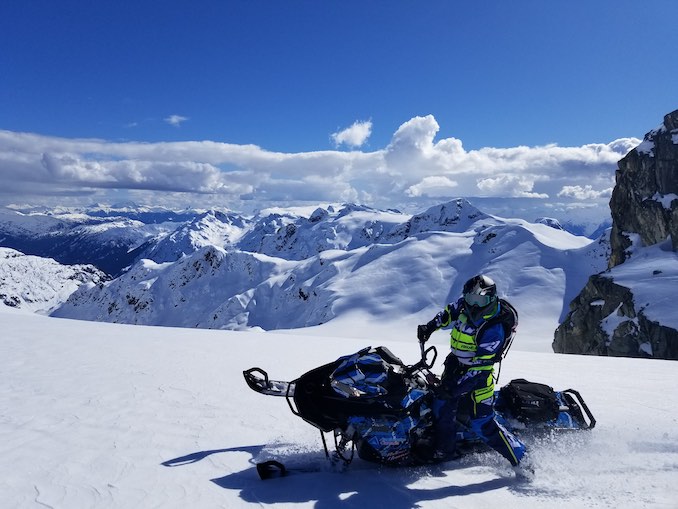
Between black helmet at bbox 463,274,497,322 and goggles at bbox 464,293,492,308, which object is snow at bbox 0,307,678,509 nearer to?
black helmet at bbox 463,274,497,322

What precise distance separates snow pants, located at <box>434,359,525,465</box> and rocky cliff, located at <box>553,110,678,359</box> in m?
28.7

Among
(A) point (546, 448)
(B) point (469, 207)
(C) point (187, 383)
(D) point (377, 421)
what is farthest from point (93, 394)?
(B) point (469, 207)

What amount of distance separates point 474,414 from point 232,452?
2936 mm

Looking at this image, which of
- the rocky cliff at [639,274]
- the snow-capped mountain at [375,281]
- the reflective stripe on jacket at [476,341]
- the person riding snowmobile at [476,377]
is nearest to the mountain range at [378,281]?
the snow-capped mountain at [375,281]

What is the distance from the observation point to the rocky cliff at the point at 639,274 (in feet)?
98.2

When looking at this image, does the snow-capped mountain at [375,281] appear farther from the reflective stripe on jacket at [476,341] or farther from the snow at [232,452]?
the reflective stripe on jacket at [476,341]

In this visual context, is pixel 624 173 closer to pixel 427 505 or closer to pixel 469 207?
pixel 427 505

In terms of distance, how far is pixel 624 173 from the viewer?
5234 cm

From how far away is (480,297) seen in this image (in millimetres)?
4992

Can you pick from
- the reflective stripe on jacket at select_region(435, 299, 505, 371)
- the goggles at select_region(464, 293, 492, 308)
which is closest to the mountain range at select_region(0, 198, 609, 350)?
the reflective stripe on jacket at select_region(435, 299, 505, 371)

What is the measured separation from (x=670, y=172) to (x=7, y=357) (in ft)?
188

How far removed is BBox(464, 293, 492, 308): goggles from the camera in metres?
4.98

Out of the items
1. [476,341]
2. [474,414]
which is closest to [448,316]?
[476,341]

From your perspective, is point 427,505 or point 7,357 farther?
point 7,357
